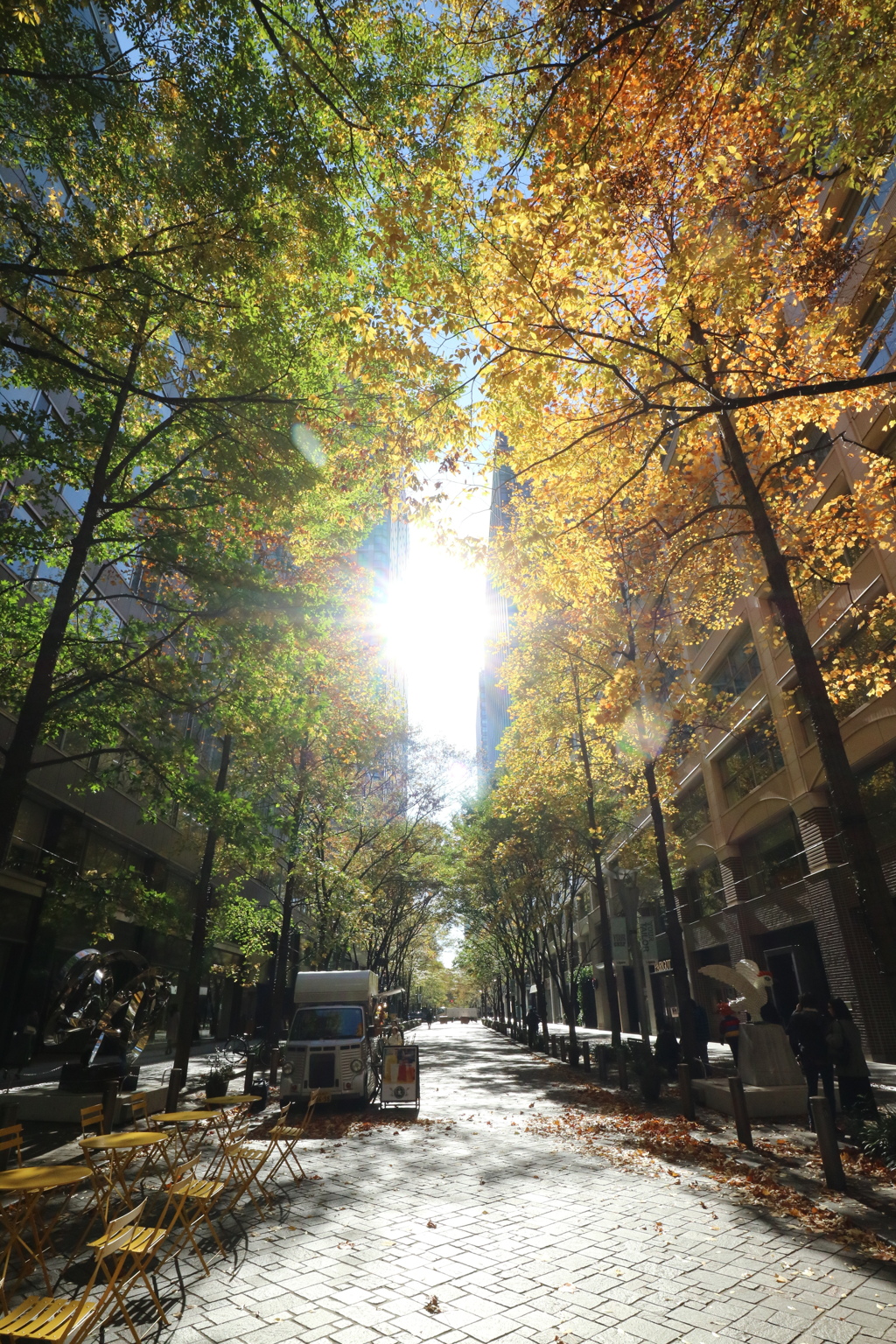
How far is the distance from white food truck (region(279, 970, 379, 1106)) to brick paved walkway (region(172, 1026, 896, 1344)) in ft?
20.2

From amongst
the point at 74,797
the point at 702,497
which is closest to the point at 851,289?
the point at 702,497

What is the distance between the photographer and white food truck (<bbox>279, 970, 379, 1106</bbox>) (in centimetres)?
1499

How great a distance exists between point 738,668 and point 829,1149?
22.3 meters

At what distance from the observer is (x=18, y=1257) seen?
598 cm

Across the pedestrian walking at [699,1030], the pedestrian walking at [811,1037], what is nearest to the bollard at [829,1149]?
the pedestrian walking at [811,1037]

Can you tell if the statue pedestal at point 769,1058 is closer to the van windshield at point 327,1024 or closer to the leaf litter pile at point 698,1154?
the leaf litter pile at point 698,1154

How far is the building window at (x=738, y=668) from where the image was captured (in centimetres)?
2653

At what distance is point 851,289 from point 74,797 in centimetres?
→ 2500

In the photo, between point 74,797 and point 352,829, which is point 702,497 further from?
point 352,829

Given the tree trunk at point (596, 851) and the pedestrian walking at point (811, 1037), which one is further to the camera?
the tree trunk at point (596, 851)

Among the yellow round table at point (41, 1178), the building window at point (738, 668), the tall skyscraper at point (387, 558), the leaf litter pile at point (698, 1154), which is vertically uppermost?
the tall skyscraper at point (387, 558)

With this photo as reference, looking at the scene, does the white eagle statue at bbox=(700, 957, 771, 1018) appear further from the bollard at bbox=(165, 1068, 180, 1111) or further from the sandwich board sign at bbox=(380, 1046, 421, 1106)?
the bollard at bbox=(165, 1068, 180, 1111)

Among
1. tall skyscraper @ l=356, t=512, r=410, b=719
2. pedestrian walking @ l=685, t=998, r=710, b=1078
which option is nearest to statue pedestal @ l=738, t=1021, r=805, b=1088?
pedestrian walking @ l=685, t=998, r=710, b=1078

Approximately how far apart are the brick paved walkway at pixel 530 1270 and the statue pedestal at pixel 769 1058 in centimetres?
494
